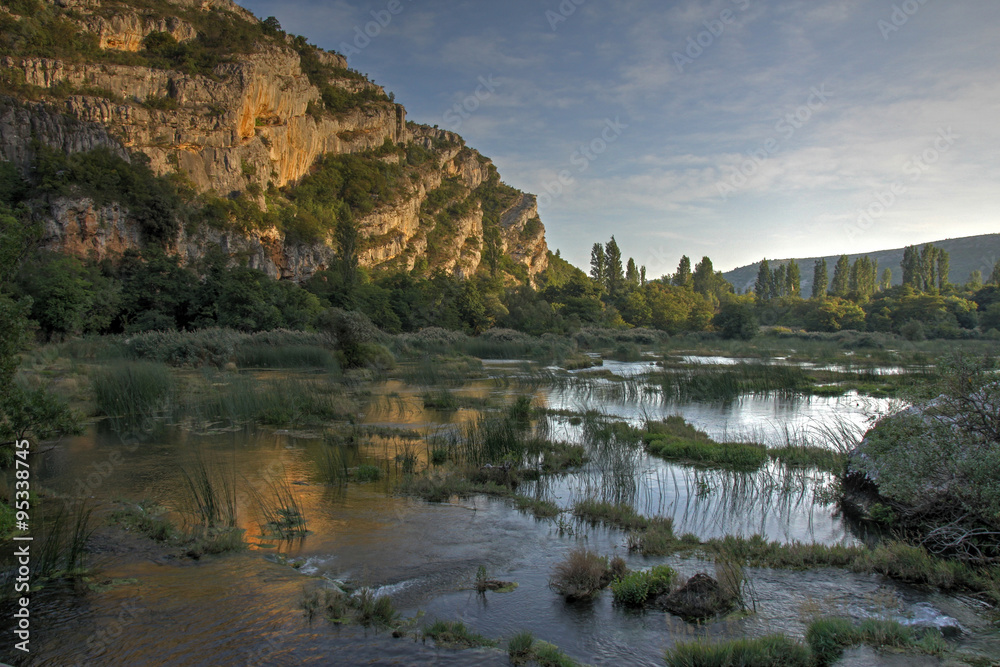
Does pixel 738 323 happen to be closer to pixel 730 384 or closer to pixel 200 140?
pixel 730 384

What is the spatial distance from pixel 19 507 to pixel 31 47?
78.0 m

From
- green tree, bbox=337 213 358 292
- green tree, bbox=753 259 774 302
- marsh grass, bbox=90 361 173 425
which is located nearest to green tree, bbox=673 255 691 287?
green tree, bbox=753 259 774 302

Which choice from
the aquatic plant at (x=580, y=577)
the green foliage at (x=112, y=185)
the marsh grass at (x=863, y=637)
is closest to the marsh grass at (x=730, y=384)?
the aquatic plant at (x=580, y=577)

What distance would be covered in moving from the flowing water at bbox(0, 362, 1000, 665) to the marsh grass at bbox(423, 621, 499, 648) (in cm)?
10

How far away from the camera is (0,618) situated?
183 inches

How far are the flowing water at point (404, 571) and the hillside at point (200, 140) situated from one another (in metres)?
52.1

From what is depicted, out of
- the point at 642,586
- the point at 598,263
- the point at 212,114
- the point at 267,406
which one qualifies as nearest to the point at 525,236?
the point at 598,263

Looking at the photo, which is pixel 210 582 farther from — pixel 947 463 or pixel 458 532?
pixel 947 463

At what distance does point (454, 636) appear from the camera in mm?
4508

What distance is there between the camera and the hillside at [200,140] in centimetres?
5366

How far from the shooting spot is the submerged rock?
16.1 ft

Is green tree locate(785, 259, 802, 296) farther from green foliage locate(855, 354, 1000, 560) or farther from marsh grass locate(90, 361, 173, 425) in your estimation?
marsh grass locate(90, 361, 173, 425)

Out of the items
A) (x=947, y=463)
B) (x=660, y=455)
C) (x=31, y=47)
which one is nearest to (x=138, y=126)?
(x=31, y=47)

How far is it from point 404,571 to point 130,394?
39.4ft
